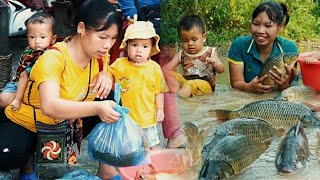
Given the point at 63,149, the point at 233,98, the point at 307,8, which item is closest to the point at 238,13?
the point at 307,8

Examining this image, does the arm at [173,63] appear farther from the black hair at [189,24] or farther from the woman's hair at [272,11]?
the woman's hair at [272,11]

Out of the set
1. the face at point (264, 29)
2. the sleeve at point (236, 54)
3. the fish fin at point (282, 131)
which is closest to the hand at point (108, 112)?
the fish fin at point (282, 131)

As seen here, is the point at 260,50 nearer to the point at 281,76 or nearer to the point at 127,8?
the point at 281,76

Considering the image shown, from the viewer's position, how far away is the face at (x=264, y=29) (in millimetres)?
5672

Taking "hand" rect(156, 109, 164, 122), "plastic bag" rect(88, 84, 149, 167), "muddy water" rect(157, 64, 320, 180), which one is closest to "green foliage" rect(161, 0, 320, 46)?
"muddy water" rect(157, 64, 320, 180)

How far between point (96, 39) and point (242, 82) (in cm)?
255

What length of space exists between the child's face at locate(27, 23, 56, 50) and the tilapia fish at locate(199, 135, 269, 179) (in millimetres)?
1237

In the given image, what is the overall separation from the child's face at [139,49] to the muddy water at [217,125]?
0.76m

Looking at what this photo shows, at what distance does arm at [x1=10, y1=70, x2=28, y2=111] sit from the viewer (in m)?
3.63

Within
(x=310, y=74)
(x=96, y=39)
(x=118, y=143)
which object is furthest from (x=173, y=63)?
(x=118, y=143)

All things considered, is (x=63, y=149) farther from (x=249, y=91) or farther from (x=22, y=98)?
(x=249, y=91)

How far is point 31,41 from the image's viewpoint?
159 inches

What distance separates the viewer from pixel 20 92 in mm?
3656

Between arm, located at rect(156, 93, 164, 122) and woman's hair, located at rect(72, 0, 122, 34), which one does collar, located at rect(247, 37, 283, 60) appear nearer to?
arm, located at rect(156, 93, 164, 122)
